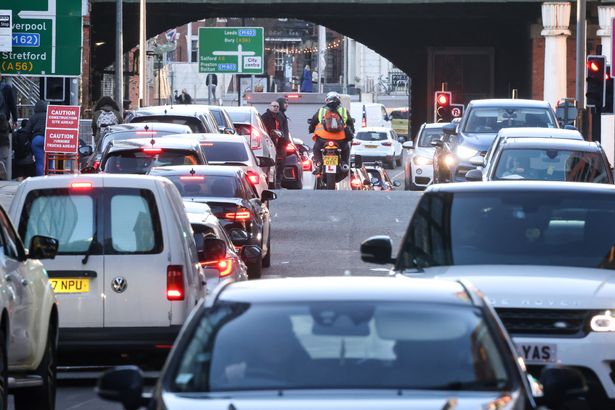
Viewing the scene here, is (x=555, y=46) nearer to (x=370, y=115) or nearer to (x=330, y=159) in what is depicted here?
(x=330, y=159)

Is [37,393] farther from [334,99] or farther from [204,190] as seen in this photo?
[334,99]

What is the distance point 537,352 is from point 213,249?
16.0 feet

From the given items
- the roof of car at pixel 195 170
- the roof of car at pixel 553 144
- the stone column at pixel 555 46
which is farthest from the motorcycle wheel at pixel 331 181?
the stone column at pixel 555 46

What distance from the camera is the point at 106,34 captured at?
212 ft

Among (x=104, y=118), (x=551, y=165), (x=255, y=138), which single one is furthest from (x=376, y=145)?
(x=551, y=165)

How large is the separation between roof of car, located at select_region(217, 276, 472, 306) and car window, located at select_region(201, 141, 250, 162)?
1867 cm

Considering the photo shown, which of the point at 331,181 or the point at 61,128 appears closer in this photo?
the point at 61,128

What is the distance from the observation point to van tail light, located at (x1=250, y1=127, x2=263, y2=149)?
35.8 meters

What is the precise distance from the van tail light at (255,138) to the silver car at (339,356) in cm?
2854

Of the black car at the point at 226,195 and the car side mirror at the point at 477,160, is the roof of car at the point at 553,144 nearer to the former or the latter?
the black car at the point at 226,195

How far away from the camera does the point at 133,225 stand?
13.3m

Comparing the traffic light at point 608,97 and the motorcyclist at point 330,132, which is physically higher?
the traffic light at point 608,97

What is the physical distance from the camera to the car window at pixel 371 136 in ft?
286

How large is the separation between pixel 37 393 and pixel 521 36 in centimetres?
5308
